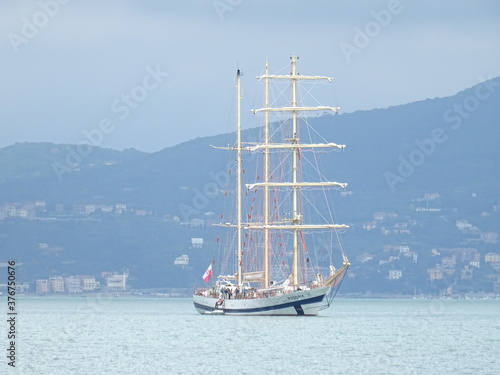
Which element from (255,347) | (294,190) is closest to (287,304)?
(294,190)

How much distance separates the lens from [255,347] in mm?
78062

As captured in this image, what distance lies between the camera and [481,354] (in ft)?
248

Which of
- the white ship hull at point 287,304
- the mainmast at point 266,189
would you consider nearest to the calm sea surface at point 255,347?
the white ship hull at point 287,304

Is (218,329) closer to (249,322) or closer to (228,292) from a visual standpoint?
(249,322)

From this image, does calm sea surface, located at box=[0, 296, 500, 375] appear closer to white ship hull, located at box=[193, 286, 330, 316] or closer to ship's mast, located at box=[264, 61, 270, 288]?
white ship hull, located at box=[193, 286, 330, 316]

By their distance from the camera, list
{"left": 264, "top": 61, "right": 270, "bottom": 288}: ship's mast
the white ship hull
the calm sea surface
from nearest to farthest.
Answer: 1. the calm sea surface
2. the white ship hull
3. {"left": 264, "top": 61, "right": 270, "bottom": 288}: ship's mast

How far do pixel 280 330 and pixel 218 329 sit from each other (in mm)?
5865

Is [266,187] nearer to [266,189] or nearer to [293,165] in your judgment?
[266,189]

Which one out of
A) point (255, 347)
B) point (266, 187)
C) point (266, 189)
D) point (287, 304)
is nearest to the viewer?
point (255, 347)

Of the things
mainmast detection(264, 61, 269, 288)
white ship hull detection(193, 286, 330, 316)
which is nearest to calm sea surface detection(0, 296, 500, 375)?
white ship hull detection(193, 286, 330, 316)

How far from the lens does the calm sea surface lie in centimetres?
6575

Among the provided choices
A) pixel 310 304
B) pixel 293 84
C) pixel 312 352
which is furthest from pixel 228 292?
pixel 312 352

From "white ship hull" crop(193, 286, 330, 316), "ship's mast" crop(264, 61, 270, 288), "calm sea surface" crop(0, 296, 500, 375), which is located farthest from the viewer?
"ship's mast" crop(264, 61, 270, 288)

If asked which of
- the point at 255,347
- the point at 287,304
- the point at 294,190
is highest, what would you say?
the point at 294,190
